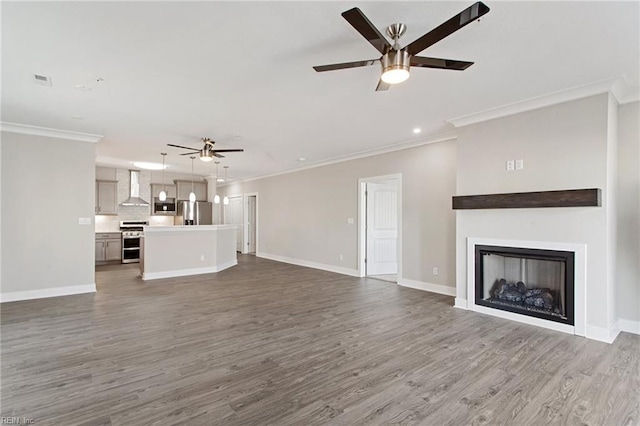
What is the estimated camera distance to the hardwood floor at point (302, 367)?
2100 mm

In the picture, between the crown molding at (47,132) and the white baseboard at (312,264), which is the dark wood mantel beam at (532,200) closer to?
the white baseboard at (312,264)

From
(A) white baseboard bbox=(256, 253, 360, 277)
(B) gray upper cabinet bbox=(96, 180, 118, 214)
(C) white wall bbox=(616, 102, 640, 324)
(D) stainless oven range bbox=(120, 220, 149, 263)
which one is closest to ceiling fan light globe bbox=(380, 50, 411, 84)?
(C) white wall bbox=(616, 102, 640, 324)

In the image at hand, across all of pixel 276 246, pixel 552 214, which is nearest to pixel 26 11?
pixel 552 214

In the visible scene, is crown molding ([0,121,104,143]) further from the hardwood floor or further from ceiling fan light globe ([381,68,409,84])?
ceiling fan light globe ([381,68,409,84])

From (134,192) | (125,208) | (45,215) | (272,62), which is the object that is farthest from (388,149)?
(125,208)

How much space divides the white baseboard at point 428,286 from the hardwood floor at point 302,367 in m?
0.83

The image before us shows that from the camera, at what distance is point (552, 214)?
3633 mm

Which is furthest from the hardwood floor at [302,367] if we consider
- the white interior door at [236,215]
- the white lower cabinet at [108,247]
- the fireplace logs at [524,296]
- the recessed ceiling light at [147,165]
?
the white interior door at [236,215]

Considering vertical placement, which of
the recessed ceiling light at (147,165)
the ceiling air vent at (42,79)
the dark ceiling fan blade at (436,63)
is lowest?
the dark ceiling fan blade at (436,63)

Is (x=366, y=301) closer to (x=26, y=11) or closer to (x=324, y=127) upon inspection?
(x=324, y=127)

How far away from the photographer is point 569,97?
3.49 m

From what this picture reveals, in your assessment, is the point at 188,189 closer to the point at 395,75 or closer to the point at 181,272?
the point at 181,272

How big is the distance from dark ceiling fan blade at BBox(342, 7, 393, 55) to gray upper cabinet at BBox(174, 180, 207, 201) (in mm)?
9506

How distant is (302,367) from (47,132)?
5.63 metres
